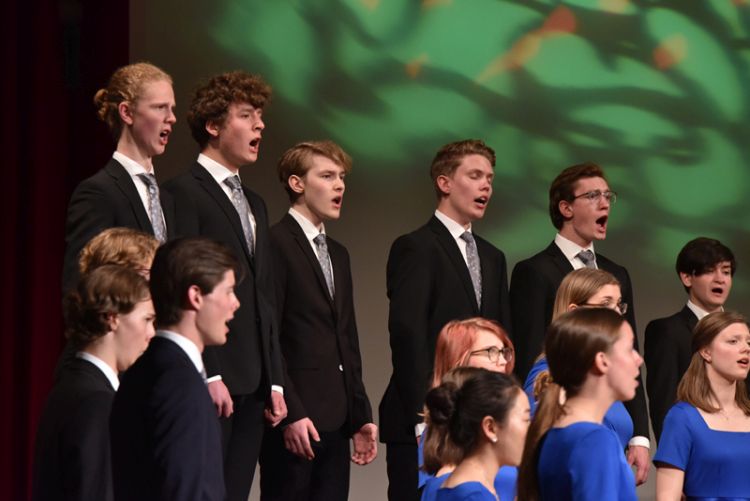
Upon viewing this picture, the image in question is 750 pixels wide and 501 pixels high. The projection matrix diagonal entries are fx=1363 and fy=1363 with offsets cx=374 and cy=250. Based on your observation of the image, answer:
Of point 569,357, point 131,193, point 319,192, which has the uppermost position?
point 319,192

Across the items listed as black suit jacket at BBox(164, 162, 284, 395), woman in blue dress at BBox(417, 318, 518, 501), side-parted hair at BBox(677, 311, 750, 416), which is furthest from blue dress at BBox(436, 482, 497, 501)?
side-parted hair at BBox(677, 311, 750, 416)

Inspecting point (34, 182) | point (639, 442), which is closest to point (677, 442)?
point (639, 442)

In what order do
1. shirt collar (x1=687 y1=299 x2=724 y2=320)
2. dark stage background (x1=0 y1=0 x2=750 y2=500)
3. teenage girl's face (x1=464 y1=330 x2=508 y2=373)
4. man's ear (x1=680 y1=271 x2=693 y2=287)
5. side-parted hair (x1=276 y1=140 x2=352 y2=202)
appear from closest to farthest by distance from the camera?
teenage girl's face (x1=464 y1=330 x2=508 y2=373)
side-parted hair (x1=276 y1=140 x2=352 y2=202)
shirt collar (x1=687 y1=299 x2=724 y2=320)
man's ear (x1=680 y1=271 x2=693 y2=287)
dark stage background (x1=0 y1=0 x2=750 y2=500)

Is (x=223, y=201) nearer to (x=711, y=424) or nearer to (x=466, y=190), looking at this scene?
(x=466, y=190)

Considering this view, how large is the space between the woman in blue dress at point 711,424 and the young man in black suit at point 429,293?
25.7 inches

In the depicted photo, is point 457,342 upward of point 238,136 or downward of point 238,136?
downward

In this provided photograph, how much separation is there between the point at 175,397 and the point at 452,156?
7.78ft

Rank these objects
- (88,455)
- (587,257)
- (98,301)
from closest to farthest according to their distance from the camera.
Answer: (88,455)
(98,301)
(587,257)

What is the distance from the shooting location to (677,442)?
4016 mm

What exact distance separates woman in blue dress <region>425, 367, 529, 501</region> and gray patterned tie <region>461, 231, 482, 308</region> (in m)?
1.59

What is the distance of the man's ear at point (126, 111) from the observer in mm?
3643

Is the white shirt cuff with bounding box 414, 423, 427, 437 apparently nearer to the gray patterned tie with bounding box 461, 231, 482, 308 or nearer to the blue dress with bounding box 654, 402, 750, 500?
the gray patterned tie with bounding box 461, 231, 482, 308

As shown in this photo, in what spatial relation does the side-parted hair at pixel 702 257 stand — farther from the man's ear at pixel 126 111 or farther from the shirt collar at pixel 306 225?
the man's ear at pixel 126 111

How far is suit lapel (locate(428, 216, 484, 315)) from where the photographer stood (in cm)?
433
